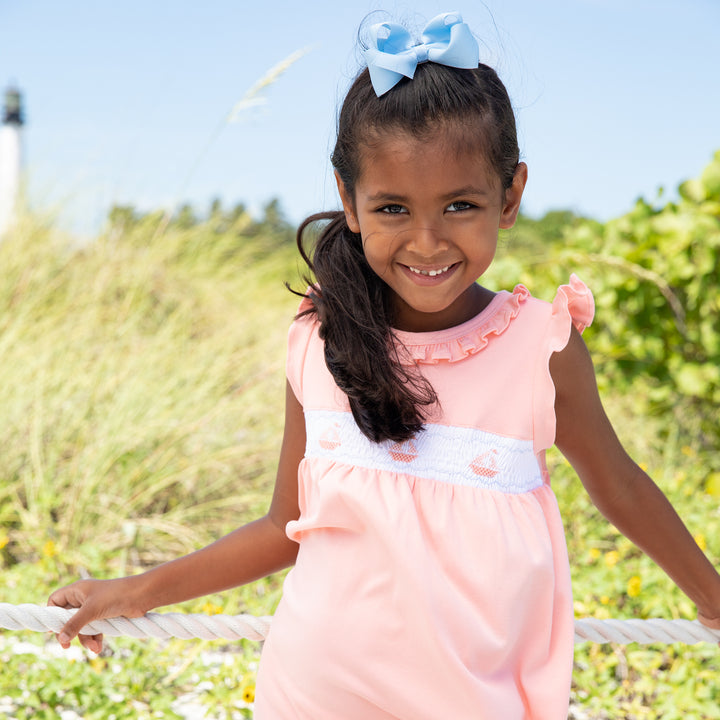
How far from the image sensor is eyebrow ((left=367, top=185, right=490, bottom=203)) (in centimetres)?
97

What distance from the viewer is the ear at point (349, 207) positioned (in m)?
1.11

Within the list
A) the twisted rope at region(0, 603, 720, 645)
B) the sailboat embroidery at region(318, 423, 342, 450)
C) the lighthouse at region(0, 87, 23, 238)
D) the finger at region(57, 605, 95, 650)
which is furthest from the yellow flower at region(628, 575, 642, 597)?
A: the lighthouse at region(0, 87, 23, 238)

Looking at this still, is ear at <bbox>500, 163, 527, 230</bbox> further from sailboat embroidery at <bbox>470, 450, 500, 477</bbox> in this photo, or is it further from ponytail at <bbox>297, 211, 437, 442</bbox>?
sailboat embroidery at <bbox>470, 450, 500, 477</bbox>

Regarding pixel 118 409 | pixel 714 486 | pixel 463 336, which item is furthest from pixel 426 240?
pixel 714 486

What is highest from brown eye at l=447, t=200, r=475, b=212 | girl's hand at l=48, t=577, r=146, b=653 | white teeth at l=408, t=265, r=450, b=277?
brown eye at l=447, t=200, r=475, b=212

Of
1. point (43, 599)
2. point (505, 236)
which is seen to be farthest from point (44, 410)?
point (505, 236)

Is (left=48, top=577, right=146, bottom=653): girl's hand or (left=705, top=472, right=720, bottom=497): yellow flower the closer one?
(left=48, top=577, right=146, bottom=653): girl's hand

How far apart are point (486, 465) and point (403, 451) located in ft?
0.38

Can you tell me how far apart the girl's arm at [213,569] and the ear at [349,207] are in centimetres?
28

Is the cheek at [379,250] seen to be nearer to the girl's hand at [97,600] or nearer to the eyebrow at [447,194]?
the eyebrow at [447,194]

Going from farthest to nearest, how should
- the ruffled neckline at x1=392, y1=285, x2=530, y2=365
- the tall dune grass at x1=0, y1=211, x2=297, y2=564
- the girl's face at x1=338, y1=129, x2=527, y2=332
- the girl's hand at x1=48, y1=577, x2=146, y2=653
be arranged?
the tall dune grass at x1=0, y1=211, x2=297, y2=564, the girl's hand at x1=48, y1=577, x2=146, y2=653, the ruffled neckline at x1=392, y1=285, x2=530, y2=365, the girl's face at x1=338, y1=129, x2=527, y2=332

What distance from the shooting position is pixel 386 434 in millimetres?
1042

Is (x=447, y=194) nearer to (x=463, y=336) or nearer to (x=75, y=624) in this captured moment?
(x=463, y=336)

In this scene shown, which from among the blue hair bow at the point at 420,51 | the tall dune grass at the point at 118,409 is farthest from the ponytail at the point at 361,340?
the tall dune grass at the point at 118,409
